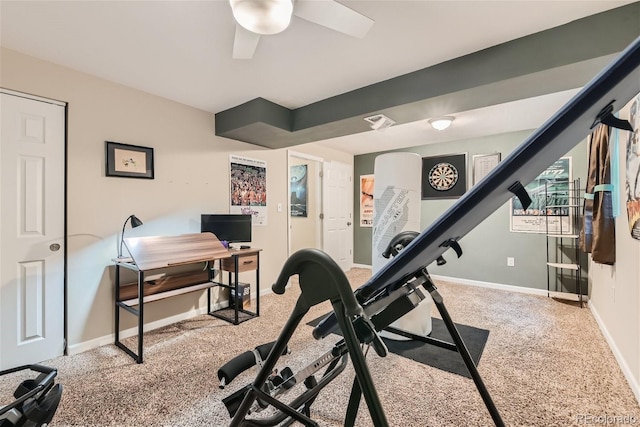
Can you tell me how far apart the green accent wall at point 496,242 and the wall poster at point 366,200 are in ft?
3.59

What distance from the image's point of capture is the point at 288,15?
145 centimetres

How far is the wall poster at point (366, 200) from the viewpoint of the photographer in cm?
574

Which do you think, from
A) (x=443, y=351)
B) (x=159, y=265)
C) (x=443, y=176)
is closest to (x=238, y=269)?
(x=159, y=265)

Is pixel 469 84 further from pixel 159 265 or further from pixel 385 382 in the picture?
pixel 159 265

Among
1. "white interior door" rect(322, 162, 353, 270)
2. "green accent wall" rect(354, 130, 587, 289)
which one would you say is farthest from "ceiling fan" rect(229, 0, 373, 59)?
"white interior door" rect(322, 162, 353, 270)

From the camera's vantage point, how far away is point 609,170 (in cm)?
243

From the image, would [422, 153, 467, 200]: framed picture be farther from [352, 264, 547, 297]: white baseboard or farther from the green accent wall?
[352, 264, 547, 297]: white baseboard

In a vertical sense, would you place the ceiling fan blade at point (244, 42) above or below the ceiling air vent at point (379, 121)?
above

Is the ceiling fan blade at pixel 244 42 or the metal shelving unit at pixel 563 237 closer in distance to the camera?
the ceiling fan blade at pixel 244 42

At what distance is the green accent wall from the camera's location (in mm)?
4023

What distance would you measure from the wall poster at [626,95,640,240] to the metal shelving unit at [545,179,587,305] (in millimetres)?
1938

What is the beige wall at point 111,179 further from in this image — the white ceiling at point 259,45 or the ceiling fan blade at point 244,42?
the ceiling fan blade at point 244,42

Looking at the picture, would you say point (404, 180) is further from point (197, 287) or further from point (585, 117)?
point (197, 287)

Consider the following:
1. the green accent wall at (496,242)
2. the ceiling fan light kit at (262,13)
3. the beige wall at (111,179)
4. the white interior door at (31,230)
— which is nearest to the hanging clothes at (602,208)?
the green accent wall at (496,242)
